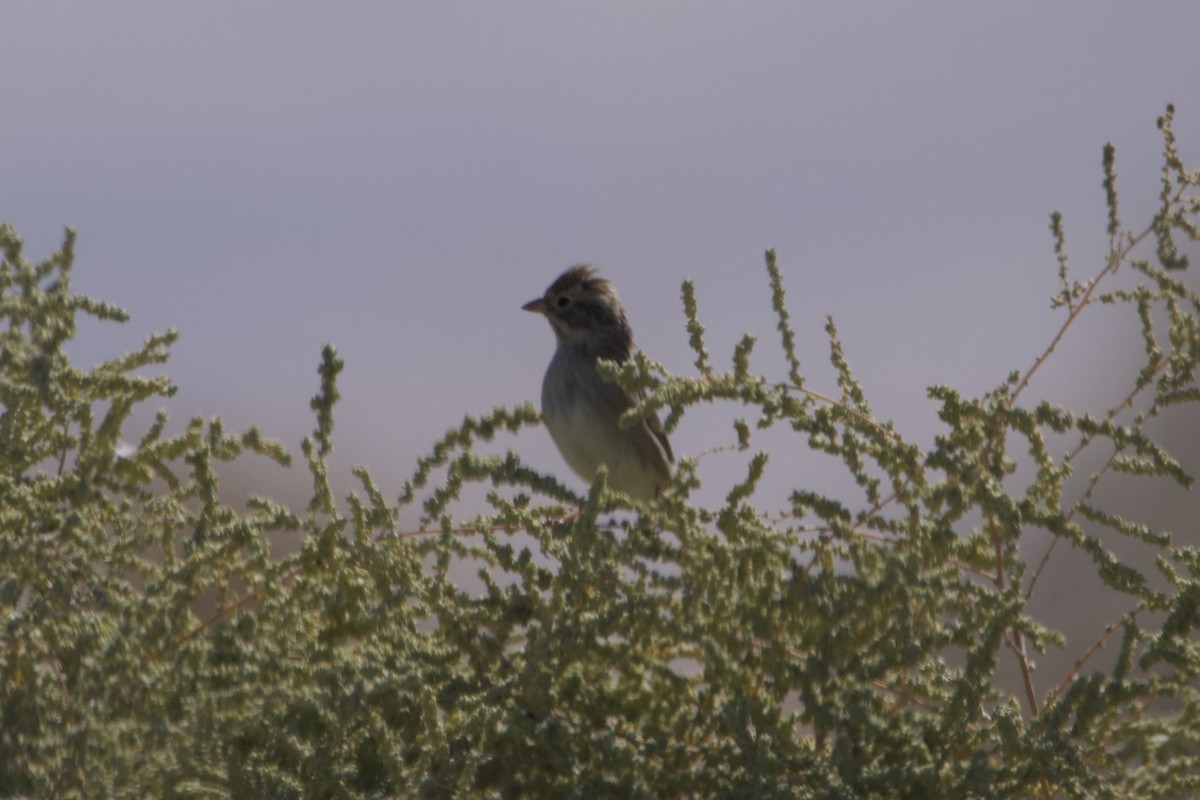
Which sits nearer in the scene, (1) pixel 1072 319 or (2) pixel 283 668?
(2) pixel 283 668

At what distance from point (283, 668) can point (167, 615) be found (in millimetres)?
142

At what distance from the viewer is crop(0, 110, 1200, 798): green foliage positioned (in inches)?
57.7

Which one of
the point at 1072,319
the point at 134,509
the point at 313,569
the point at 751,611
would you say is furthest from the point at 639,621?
the point at 134,509

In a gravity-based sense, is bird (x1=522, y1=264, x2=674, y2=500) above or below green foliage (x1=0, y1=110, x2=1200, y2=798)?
above

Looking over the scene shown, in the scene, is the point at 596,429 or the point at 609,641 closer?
the point at 609,641

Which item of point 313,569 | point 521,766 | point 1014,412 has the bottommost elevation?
point 521,766

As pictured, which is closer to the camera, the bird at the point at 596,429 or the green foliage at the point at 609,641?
the green foliage at the point at 609,641

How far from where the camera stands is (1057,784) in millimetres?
1464

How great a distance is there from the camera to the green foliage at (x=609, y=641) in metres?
1.46

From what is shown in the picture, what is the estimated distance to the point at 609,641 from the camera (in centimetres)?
158

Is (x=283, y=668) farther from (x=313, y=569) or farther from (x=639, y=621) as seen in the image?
(x=639, y=621)

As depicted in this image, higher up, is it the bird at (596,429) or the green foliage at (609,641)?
the bird at (596,429)

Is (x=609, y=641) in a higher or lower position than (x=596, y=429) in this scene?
lower

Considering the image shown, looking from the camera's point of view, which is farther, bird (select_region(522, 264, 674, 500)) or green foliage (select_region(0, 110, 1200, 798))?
bird (select_region(522, 264, 674, 500))
